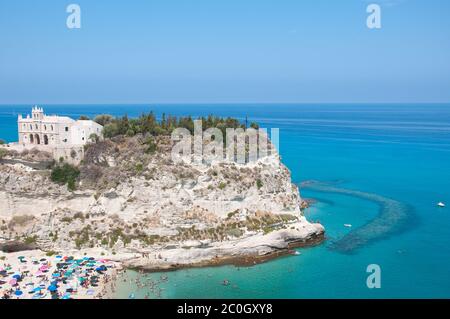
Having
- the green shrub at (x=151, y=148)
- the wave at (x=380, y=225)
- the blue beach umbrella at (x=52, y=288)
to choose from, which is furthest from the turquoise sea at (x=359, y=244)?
the green shrub at (x=151, y=148)

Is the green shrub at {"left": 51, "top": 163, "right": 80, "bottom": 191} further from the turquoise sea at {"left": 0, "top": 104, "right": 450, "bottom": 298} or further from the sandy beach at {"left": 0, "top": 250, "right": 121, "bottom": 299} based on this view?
the turquoise sea at {"left": 0, "top": 104, "right": 450, "bottom": 298}

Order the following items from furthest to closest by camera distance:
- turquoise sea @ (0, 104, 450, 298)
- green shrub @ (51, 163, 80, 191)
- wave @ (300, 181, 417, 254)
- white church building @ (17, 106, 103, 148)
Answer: white church building @ (17, 106, 103, 148) → green shrub @ (51, 163, 80, 191) → wave @ (300, 181, 417, 254) → turquoise sea @ (0, 104, 450, 298)

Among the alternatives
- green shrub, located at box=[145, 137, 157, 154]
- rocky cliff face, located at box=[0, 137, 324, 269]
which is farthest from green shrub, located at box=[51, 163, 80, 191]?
green shrub, located at box=[145, 137, 157, 154]

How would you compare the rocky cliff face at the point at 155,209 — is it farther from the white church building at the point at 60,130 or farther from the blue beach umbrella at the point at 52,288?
the blue beach umbrella at the point at 52,288

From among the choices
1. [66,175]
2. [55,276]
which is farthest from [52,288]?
[66,175]

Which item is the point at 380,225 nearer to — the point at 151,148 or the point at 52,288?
the point at 151,148
